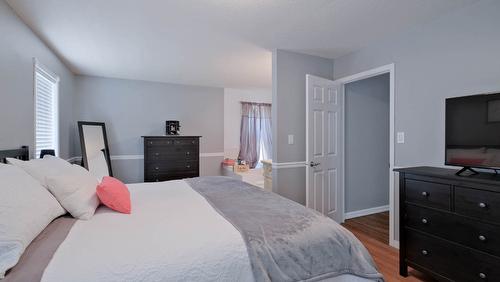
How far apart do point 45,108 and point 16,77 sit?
935 mm

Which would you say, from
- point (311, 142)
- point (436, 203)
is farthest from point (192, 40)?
point (436, 203)

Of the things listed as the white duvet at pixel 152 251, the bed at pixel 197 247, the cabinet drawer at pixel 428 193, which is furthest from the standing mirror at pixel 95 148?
the cabinet drawer at pixel 428 193

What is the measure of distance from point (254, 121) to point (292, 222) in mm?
4329

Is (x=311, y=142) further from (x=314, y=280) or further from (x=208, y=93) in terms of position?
(x=208, y=93)

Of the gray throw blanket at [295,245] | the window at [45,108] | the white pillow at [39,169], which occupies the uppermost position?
the window at [45,108]

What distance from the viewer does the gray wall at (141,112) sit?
14.1ft

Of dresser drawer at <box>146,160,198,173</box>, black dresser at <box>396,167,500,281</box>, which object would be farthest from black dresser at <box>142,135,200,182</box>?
black dresser at <box>396,167,500,281</box>

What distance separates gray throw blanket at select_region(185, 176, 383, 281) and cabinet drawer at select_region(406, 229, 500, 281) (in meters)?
0.85

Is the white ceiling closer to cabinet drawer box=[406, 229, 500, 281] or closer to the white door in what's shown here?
the white door

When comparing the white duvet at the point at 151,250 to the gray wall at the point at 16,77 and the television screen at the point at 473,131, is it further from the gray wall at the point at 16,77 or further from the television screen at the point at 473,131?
the television screen at the point at 473,131

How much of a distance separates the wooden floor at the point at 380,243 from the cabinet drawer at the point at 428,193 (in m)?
0.69

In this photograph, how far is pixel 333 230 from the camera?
1345 millimetres

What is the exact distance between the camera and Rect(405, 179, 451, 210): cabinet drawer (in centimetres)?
177

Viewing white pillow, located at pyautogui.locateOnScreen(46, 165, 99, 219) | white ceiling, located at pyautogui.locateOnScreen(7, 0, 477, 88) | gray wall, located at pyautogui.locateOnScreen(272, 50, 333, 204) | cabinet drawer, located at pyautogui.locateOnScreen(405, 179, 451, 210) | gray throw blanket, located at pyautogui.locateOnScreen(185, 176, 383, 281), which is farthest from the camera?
gray wall, located at pyautogui.locateOnScreen(272, 50, 333, 204)
